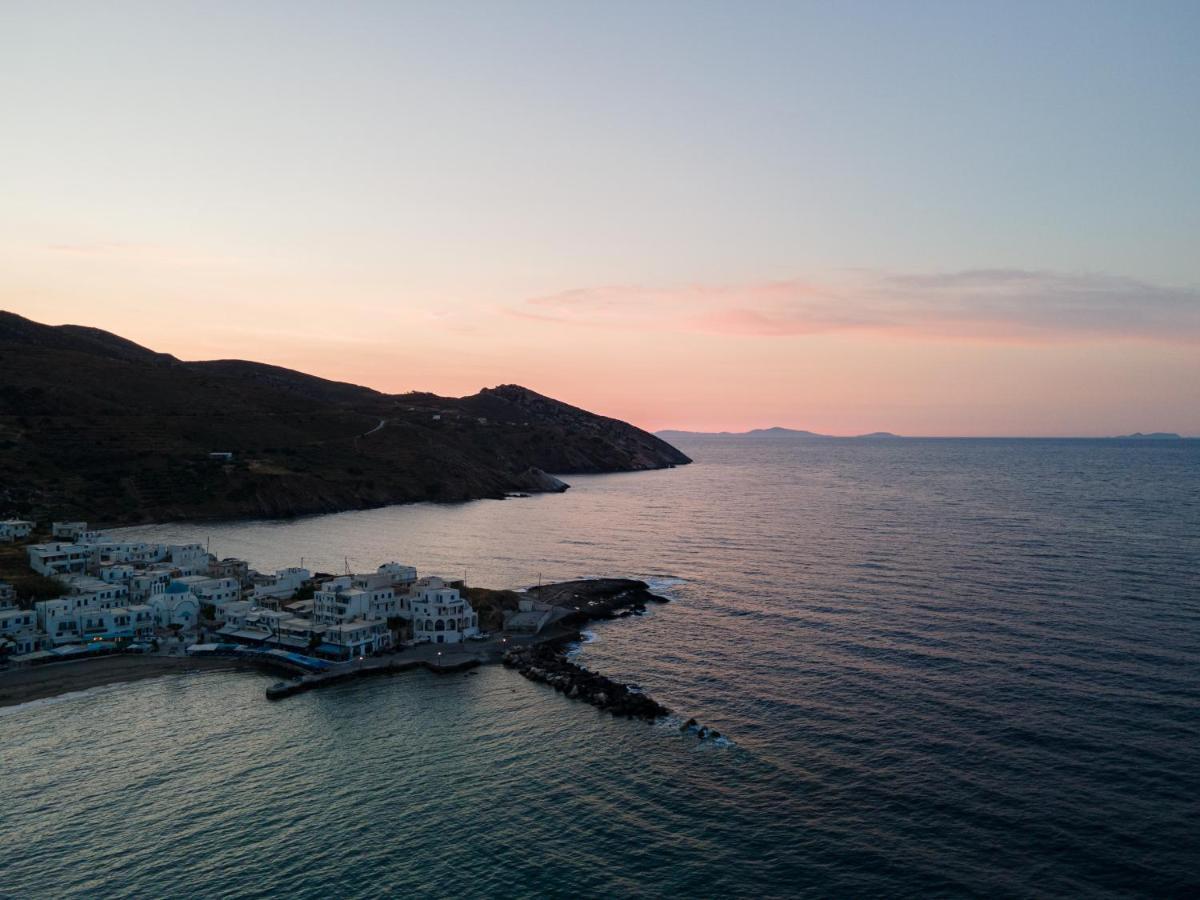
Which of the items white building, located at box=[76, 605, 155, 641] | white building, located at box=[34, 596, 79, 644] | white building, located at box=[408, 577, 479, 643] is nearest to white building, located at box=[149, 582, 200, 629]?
white building, located at box=[76, 605, 155, 641]

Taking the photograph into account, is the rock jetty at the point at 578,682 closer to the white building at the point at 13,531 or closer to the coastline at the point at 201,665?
the coastline at the point at 201,665

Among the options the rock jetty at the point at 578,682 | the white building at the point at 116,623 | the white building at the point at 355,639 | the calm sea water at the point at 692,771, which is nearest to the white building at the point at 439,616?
the white building at the point at 355,639

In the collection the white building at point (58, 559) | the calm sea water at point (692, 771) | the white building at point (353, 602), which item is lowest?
the calm sea water at point (692, 771)

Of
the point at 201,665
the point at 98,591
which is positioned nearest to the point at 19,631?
the point at 98,591

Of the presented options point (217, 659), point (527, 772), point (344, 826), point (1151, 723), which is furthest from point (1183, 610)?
point (217, 659)

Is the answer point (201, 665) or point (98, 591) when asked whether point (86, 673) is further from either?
point (98, 591)

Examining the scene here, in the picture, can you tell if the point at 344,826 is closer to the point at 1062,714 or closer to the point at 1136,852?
the point at 1136,852

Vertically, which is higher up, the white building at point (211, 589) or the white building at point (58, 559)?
the white building at point (58, 559)
